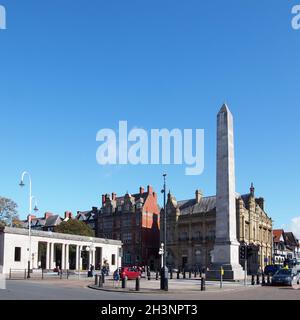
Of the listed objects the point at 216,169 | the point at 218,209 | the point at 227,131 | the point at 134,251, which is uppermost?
the point at 227,131

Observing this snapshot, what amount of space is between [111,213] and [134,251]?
11.4m

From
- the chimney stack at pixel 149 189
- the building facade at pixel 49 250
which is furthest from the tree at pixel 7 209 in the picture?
the chimney stack at pixel 149 189

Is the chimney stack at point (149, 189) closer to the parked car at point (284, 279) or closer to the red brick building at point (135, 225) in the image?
the red brick building at point (135, 225)

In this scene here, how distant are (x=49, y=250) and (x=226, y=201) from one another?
123 feet

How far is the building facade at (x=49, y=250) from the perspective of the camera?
5888 cm

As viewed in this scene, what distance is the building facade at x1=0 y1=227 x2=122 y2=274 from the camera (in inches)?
2318

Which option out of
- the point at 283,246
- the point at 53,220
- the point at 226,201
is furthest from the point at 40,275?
the point at 283,246

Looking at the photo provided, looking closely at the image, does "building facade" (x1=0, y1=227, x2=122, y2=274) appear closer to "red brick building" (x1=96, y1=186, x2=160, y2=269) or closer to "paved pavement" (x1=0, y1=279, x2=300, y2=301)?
"red brick building" (x1=96, y1=186, x2=160, y2=269)

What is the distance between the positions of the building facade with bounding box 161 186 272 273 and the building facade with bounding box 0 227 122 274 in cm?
1272

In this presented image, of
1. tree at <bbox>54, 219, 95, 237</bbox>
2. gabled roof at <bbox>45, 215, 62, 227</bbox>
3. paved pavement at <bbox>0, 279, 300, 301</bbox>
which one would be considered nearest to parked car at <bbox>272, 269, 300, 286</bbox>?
paved pavement at <bbox>0, 279, 300, 301</bbox>

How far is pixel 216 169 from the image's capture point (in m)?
41.5

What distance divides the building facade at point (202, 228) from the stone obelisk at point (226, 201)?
41.3 m
